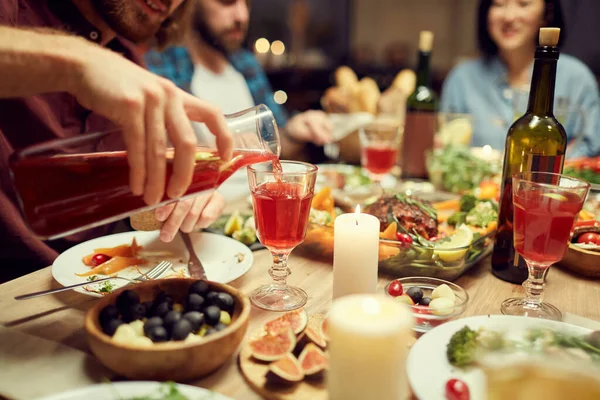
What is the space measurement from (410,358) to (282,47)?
8.32 meters

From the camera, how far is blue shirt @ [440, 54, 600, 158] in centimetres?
332

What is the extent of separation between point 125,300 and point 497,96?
348 cm

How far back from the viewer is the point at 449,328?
0.93 meters

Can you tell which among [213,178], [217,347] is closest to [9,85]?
[213,178]

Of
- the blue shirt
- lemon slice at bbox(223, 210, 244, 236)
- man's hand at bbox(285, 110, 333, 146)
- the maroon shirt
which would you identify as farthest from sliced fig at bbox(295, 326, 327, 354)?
the blue shirt

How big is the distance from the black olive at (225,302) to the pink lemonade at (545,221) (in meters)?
0.64

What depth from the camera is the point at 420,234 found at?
142cm

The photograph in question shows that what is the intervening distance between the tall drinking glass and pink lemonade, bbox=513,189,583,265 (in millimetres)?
643

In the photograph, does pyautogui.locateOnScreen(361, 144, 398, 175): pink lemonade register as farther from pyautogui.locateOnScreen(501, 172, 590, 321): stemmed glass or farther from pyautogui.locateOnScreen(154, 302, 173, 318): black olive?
pyautogui.locateOnScreen(154, 302, 173, 318): black olive

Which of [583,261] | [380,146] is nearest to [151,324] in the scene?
[583,261]

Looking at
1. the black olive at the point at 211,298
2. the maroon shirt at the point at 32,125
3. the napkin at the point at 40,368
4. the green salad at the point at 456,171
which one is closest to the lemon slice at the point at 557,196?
the black olive at the point at 211,298

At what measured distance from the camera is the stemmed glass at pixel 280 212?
3.76ft

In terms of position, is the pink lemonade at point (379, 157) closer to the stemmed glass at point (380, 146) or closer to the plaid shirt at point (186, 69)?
the stemmed glass at point (380, 146)

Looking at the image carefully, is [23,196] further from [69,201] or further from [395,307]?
[395,307]
